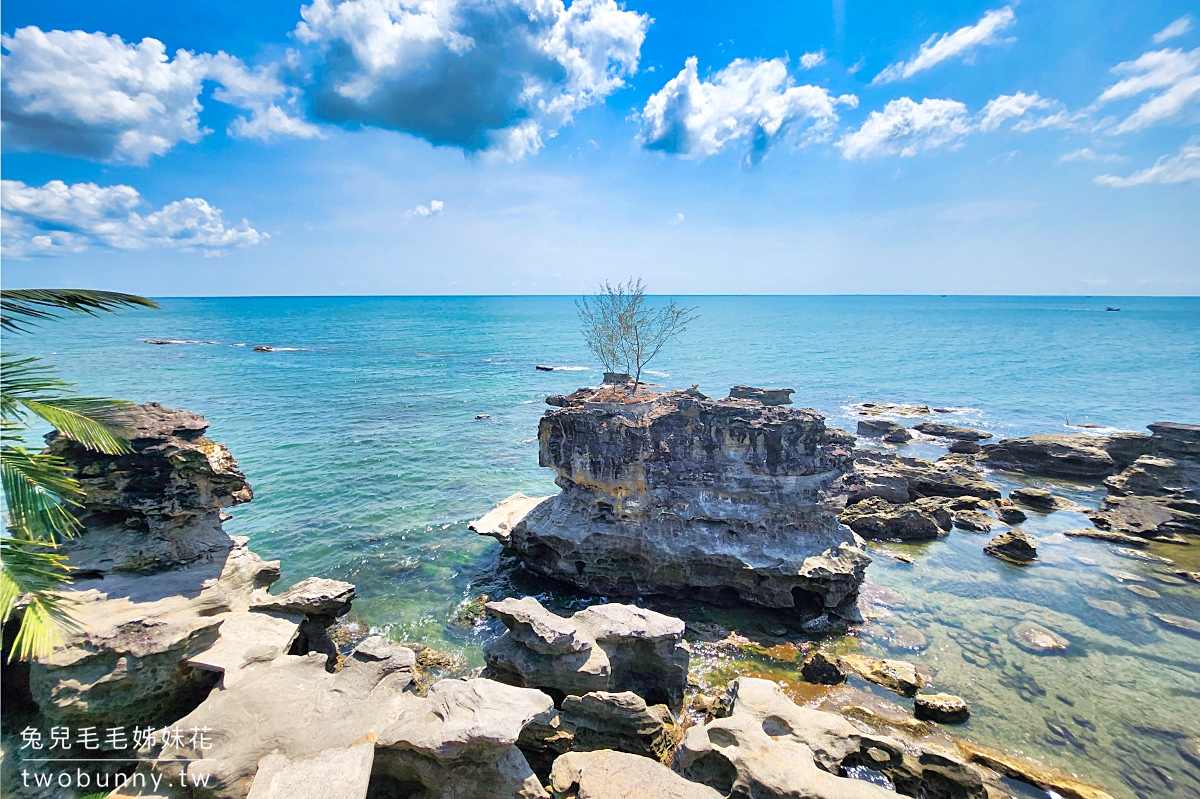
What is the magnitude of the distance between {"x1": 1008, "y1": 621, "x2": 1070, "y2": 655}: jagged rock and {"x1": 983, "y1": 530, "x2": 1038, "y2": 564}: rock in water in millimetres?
5456

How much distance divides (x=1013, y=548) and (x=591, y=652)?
20.7 m

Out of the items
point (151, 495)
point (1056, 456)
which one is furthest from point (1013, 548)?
point (151, 495)

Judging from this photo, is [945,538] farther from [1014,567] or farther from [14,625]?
[14,625]

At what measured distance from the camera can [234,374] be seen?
6069cm

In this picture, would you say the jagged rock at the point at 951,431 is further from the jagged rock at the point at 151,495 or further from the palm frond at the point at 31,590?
the palm frond at the point at 31,590

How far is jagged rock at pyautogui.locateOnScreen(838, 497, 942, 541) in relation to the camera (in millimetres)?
24391

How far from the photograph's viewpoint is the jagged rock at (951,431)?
4009 centimetres

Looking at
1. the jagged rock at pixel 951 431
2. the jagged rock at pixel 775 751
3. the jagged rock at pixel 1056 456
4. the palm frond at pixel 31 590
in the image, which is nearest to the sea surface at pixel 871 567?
the jagged rock at pixel 1056 456

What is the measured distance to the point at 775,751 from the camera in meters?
10.1

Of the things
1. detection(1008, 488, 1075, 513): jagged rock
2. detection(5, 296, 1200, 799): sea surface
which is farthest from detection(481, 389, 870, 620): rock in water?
detection(1008, 488, 1075, 513): jagged rock

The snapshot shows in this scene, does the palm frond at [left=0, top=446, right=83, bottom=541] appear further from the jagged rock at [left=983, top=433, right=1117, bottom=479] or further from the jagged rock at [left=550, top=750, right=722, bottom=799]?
the jagged rock at [left=983, top=433, right=1117, bottom=479]

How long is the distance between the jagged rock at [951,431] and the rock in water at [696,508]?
27385mm

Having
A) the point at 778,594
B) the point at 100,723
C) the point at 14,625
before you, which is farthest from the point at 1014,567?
the point at 14,625

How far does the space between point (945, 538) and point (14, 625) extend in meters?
31.4
